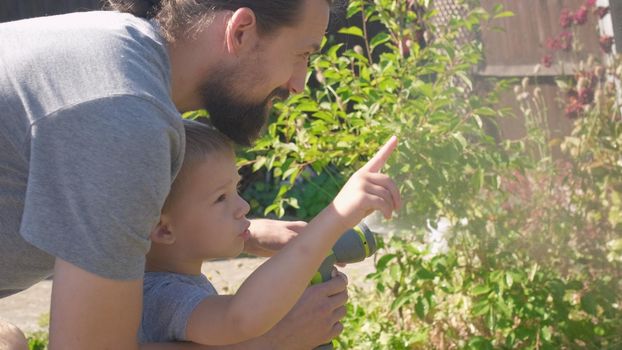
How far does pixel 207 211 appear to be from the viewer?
2.54m

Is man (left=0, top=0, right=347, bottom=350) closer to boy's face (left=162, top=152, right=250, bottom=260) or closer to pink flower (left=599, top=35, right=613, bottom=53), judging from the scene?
boy's face (left=162, top=152, right=250, bottom=260)

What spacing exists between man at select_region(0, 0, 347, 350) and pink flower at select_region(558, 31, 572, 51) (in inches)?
98.3

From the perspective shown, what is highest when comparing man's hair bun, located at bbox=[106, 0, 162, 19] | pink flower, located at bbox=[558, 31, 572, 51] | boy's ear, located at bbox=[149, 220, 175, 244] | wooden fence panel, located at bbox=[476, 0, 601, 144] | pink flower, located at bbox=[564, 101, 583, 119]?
man's hair bun, located at bbox=[106, 0, 162, 19]

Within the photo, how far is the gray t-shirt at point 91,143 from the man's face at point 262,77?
0.29m

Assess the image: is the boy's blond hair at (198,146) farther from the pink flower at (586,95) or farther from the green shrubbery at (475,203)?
the pink flower at (586,95)

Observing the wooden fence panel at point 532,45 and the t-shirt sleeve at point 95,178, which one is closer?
the t-shirt sleeve at point 95,178

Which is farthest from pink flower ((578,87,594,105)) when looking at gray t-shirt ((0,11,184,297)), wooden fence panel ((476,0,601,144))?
gray t-shirt ((0,11,184,297))

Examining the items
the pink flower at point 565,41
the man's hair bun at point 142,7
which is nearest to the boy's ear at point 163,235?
the man's hair bun at point 142,7

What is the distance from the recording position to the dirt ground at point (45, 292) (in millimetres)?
5223

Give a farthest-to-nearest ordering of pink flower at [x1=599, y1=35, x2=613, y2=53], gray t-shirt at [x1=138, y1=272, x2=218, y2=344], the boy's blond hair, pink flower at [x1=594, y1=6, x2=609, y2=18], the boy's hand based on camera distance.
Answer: pink flower at [x1=594, y1=6, x2=609, y2=18] < pink flower at [x1=599, y1=35, x2=613, y2=53] < the boy's blond hair < gray t-shirt at [x1=138, y1=272, x2=218, y2=344] < the boy's hand

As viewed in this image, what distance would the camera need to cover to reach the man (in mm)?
2066

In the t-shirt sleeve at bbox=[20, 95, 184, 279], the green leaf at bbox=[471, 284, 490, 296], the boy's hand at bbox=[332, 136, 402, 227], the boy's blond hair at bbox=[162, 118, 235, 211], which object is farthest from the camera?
the green leaf at bbox=[471, 284, 490, 296]

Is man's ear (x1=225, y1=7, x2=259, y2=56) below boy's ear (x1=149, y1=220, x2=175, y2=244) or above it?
above

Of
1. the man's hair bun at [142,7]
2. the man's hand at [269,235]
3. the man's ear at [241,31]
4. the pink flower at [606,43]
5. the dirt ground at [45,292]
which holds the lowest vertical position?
the dirt ground at [45,292]
